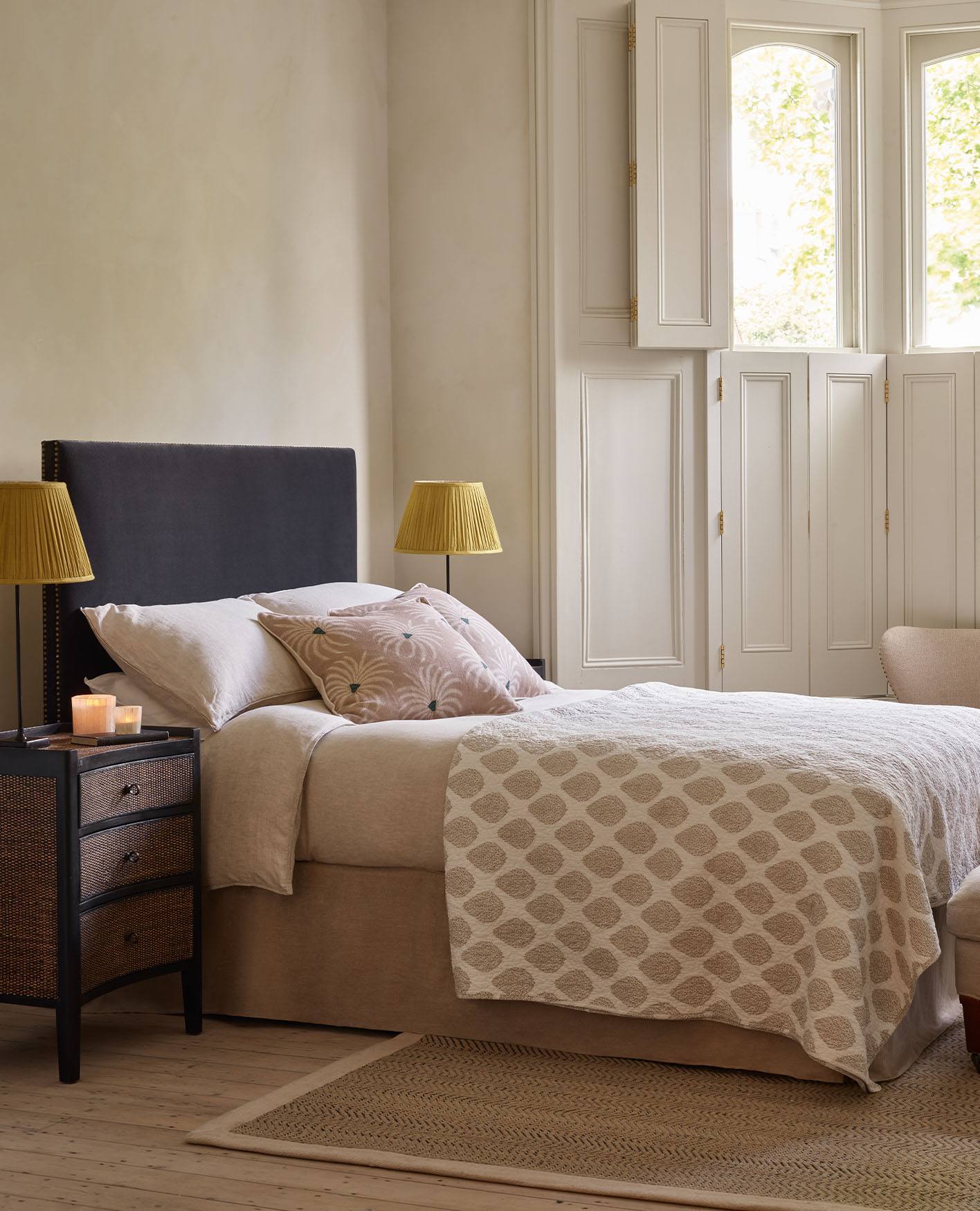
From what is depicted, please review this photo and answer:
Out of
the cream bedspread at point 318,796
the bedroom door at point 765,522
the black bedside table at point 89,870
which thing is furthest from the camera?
the bedroom door at point 765,522

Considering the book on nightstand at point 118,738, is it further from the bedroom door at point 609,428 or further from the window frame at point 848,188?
the window frame at point 848,188

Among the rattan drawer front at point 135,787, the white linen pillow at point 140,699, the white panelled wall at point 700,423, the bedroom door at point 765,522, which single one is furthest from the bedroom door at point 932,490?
the rattan drawer front at point 135,787

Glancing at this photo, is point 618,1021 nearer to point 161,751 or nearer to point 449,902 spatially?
point 449,902

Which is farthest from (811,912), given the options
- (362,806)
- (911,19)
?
(911,19)

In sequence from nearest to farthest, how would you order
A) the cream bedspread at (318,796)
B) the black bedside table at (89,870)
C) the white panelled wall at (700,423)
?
1. the black bedside table at (89,870)
2. the cream bedspread at (318,796)
3. the white panelled wall at (700,423)

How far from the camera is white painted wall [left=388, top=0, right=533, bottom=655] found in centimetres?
517

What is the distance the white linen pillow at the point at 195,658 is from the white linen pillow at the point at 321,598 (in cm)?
25

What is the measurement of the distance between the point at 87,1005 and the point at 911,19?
4.59 metres

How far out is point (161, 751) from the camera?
9.72 ft

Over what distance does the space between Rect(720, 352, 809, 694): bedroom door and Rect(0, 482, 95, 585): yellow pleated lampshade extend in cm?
296

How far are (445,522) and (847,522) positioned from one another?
183 cm

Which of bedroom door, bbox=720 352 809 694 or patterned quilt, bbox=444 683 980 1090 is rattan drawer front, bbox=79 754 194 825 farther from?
bedroom door, bbox=720 352 809 694

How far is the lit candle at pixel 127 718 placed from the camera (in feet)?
9.93

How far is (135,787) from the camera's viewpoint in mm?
2896
